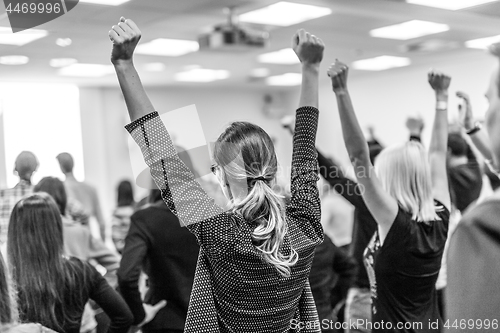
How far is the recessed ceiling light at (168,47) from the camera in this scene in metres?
6.11

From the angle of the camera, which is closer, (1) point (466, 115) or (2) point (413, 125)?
(1) point (466, 115)

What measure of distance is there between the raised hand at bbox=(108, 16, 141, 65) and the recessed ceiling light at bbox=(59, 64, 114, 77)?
6540mm

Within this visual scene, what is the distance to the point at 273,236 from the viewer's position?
1.13 metres

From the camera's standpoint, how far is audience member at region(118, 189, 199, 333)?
192cm

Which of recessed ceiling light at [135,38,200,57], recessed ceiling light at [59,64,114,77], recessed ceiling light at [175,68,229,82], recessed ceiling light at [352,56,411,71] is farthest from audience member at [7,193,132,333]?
recessed ceiling light at [352,56,411,71]

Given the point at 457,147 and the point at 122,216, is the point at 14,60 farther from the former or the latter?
the point at 457,147

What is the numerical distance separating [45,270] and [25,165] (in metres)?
1.19

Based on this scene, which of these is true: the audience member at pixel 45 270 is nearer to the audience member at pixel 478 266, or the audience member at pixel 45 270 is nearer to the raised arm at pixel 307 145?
the raised arm at pixel 307 145

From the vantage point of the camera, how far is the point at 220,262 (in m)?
1.09

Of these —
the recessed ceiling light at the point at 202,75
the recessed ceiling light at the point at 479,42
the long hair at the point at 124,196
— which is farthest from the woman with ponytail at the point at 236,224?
the recessed ceiling light at the point at 202,75

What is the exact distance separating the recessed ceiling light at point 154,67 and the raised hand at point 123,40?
6.35m

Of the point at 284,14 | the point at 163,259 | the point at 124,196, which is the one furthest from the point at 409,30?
the point at 163,259

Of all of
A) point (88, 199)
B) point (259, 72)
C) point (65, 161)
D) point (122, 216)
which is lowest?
point (88, 199)

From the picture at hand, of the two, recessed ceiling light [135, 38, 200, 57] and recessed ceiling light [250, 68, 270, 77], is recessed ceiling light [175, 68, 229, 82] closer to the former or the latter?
recessed ceiling light [250, 68, 270, 77]
